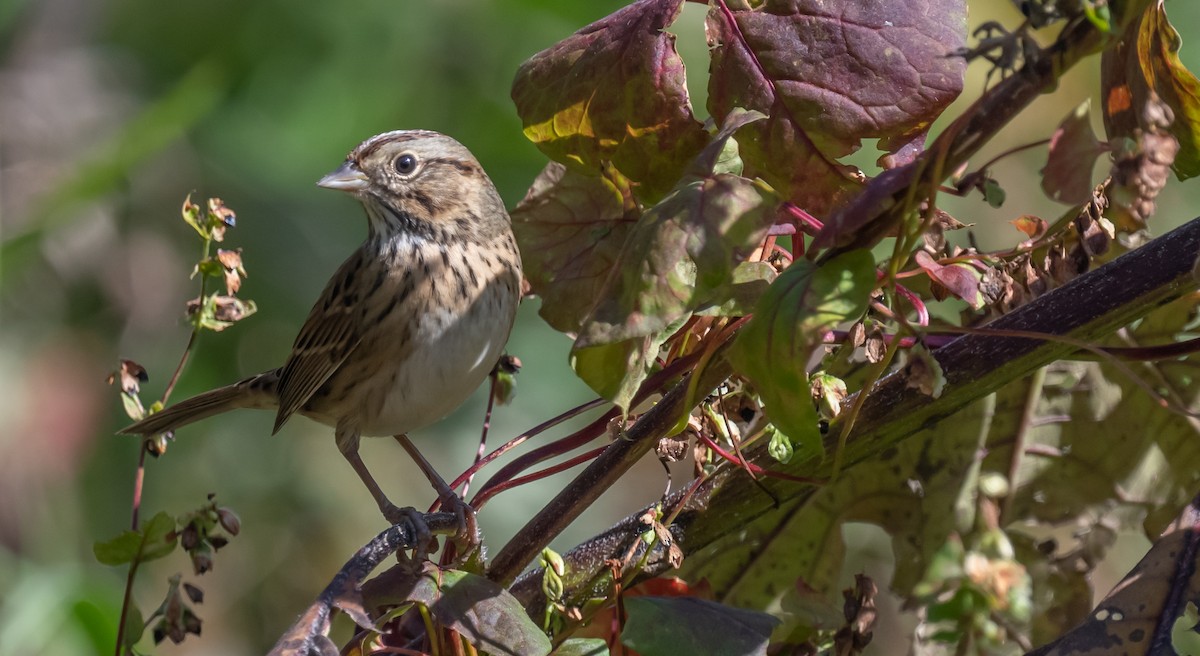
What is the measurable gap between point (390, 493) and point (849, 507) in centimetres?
282

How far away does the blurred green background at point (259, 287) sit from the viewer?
4.49 metres

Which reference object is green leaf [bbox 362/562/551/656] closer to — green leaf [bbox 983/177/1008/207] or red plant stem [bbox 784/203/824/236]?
red plant stem [bbox 784/203/824/236]

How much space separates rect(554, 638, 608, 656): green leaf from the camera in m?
1.49

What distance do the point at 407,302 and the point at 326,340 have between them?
32cm

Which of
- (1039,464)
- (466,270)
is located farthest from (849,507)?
(466,270)

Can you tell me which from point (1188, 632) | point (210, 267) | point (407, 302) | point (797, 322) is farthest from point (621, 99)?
point (407, 302)

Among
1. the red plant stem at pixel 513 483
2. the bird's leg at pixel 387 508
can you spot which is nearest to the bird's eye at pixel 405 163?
the bird's leg at pixel 387 508

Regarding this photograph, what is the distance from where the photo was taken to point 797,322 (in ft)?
3.80

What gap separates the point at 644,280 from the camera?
1232 mm

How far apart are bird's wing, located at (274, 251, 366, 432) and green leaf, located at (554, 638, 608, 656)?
5.76 ft

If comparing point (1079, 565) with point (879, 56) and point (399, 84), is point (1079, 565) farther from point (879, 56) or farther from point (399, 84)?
point (399, 84)

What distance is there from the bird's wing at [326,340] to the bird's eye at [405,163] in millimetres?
231

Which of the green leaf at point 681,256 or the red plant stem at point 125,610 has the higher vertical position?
the green leaf at point 681,256

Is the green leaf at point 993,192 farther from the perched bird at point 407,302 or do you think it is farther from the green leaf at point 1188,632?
the perched bird at point 407,302
